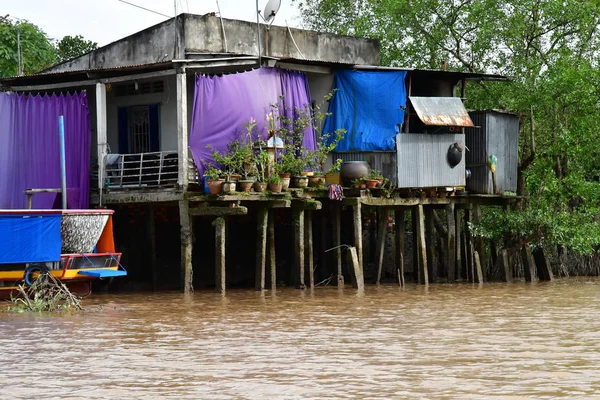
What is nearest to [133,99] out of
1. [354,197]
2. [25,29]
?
[354,197]

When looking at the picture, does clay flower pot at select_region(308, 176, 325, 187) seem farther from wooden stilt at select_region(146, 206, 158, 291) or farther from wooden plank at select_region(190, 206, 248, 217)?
wooden stilt at select_region(146, 206, 158, 291)

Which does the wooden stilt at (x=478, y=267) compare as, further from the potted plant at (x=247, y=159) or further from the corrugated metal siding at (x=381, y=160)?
the potted plant at (x=247, y=159)

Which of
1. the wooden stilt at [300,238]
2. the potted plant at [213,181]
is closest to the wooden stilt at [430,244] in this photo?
the wooden stilt at [300,238]

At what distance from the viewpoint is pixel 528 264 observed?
23250mm

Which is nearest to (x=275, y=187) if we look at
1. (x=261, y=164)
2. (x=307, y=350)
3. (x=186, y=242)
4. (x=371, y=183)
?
(x=261, y=164)

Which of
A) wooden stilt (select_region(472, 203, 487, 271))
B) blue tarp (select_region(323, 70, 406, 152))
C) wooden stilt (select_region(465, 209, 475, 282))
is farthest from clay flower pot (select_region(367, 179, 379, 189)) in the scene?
wooden stilt (select_region(472, 203, 487, 271))

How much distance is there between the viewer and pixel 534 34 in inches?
1031

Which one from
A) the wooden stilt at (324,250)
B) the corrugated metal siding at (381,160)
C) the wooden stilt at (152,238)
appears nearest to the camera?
the wooden stilt at (152,238)

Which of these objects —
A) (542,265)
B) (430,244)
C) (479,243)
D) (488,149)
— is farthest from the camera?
(542,265)

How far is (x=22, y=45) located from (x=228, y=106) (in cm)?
924

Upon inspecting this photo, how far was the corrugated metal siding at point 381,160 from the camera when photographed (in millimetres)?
20469

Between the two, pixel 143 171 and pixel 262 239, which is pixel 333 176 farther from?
pixel 143 171

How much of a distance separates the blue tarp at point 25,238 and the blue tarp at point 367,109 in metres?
6.32

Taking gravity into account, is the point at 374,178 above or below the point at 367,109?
below
